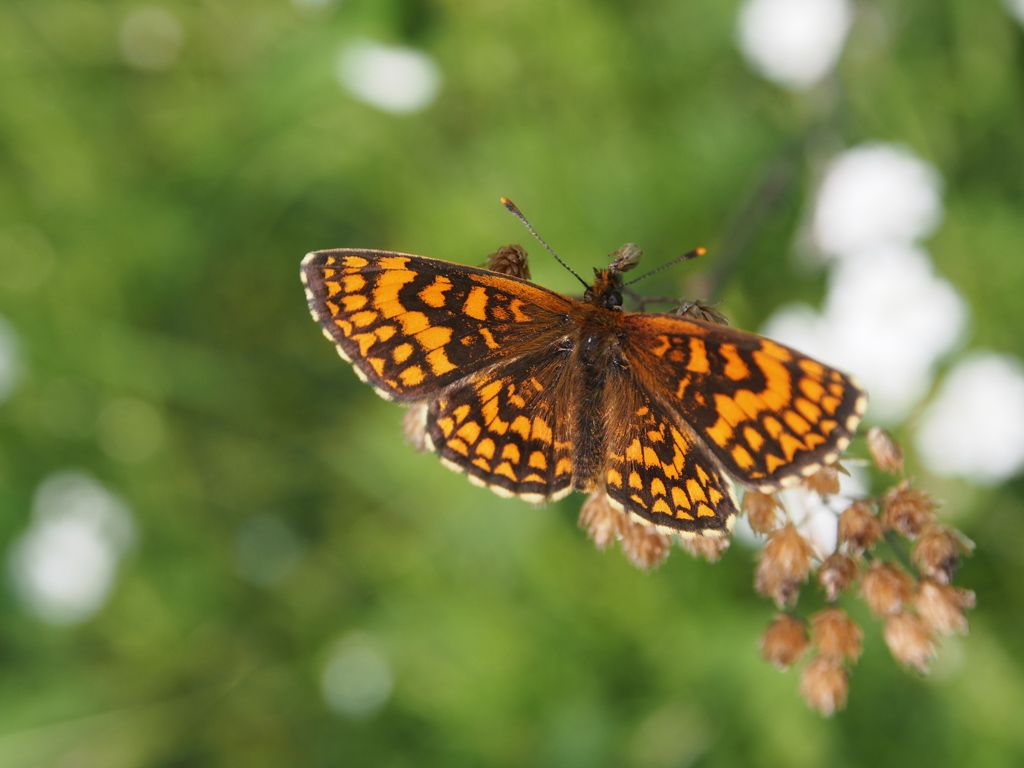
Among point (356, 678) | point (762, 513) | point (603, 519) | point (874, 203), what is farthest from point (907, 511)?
point (356, 678)

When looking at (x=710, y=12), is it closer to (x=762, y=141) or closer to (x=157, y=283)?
(x=762, y=141)

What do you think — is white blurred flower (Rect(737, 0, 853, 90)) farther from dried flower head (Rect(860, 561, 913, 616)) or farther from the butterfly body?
dried flower head (Rect(860, 561, 913, 616))

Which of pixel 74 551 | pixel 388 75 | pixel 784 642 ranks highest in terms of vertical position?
pixel 784 642

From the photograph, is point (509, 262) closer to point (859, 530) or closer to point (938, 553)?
point (859, 530)

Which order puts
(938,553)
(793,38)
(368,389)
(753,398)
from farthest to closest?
(368,389) < (793,38) < (938,553) < (753,398)

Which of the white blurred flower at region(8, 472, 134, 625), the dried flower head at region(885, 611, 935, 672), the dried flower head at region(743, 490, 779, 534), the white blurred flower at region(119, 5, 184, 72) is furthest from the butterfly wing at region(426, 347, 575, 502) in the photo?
the white blurred flower at region(119, 5, 184, 72)

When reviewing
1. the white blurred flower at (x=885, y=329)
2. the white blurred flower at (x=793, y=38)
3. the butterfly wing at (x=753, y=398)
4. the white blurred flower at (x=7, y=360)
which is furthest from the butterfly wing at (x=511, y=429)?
the white blurred flower at (x=7, y=360)
